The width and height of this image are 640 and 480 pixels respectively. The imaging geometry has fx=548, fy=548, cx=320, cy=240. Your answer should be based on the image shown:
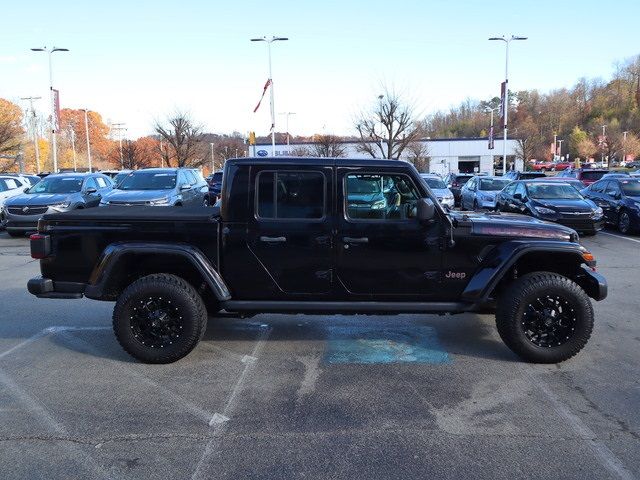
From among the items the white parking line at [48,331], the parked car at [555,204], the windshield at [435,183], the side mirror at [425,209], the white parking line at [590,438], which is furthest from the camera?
the windshield at [435,183]

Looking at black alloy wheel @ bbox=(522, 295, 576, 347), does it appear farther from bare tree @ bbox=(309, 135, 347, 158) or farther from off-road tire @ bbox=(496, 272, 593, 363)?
bare tree @ bbox=(309, 135, 347, 158)

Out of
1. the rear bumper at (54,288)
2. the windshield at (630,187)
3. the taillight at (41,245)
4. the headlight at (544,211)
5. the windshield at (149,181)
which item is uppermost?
the windshield at (149,181)

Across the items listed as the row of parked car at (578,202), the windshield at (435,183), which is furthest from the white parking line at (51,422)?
the windshield at (435,183)

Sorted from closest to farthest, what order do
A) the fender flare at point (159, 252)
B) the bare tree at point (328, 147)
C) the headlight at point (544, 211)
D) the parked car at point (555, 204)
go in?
the fender flare at point (159, 252) → the parked car at point (555, 204) → the headlight at point (544, 211) → the bare tree at point (328, 147)

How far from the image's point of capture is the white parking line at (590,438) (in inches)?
129

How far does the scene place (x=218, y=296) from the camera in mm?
5000

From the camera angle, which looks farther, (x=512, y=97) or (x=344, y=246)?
(x=512, y=97)

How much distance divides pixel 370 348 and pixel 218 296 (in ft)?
5.51

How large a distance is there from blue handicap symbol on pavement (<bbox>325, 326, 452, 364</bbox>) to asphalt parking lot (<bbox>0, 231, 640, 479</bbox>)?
0.03 meters

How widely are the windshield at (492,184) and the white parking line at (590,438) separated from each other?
18315mm

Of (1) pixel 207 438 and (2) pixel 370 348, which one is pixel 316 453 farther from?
(2) pixel 370 348

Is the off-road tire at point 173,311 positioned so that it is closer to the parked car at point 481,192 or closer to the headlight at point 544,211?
the headlight at point 544,211

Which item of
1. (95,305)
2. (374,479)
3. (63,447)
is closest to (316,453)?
(374,479)

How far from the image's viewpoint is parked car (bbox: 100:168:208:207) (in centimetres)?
1428
